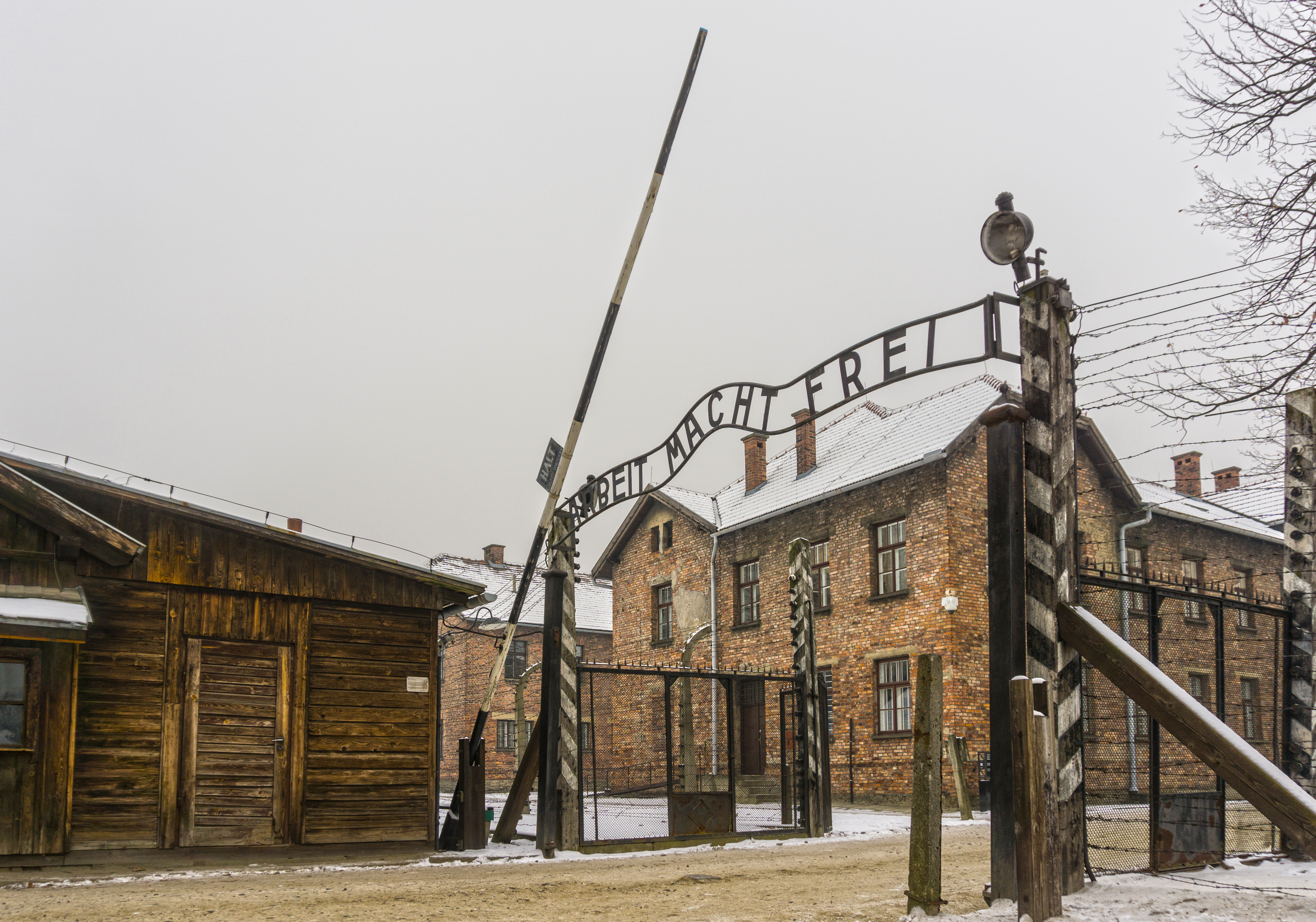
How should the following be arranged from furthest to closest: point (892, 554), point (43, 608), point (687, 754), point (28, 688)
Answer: point (892, 554)
point (687, 754)
point (28, 688)
point (43, 608)

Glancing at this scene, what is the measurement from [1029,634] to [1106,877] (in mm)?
1744

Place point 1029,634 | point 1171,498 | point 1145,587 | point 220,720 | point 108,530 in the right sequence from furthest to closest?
point 1171,498 < point 220,720 < point 108,530 < point 1145,587 < point 1029,634

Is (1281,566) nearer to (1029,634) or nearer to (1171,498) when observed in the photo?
(1171,498)

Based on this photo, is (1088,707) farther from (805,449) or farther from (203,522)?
(805,449)

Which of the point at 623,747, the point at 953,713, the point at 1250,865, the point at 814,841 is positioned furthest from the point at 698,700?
the point at 1250,865

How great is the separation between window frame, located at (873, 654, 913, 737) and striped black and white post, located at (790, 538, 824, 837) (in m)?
8.14

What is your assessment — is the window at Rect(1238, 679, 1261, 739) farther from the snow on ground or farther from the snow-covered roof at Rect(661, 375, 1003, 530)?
the snow on ground

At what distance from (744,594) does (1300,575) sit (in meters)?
18.6

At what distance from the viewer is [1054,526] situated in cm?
658

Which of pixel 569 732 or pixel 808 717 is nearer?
pixel 569 732

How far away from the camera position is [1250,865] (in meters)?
7.75

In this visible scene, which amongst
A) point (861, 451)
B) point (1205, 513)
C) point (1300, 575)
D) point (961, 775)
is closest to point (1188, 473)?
point (1205, 513)

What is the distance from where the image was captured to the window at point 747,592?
26719 mm

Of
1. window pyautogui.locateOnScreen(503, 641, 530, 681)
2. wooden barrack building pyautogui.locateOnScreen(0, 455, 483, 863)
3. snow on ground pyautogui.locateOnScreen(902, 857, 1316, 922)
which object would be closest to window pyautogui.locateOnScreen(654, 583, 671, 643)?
window pyautogui.locateOnScreen(503, 641, 530, 681)
